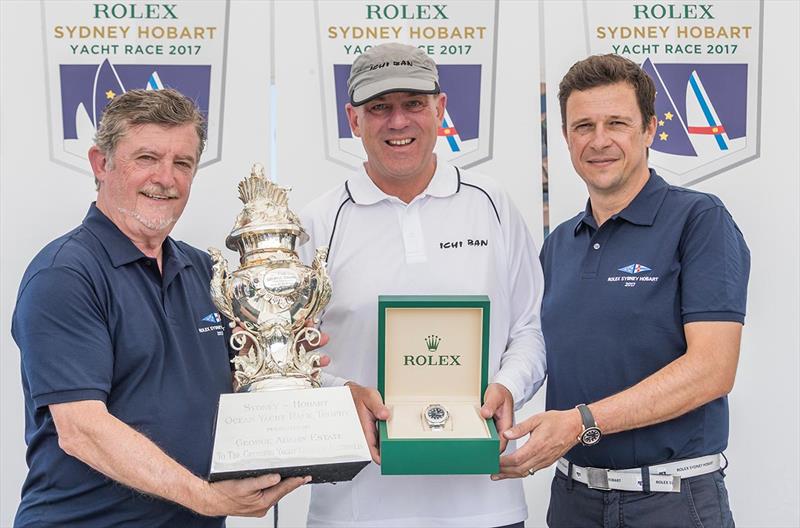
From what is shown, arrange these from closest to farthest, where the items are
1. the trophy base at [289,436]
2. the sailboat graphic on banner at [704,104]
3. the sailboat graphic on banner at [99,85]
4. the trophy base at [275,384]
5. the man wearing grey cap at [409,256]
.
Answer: the trophy base at [289,436] → the trophy base at [275,384] → the man wearing grey cap at [409,256] → the sailboat graphic on banner at [99,85] → the sailboat graphic on banner at [704,104]

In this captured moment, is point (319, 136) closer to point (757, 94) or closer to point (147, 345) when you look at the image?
point (147, 345)

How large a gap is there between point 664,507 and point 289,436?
1.00 metres

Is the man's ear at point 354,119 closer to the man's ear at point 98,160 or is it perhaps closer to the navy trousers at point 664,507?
the man's ear at point 98,160

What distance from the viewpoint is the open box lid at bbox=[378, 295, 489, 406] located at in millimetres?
1742

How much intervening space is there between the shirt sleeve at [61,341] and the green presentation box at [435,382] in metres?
0.58

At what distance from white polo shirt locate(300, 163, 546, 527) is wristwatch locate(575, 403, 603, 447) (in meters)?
0.17

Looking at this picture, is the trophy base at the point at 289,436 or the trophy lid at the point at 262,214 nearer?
the trophy base at the point at 289,436

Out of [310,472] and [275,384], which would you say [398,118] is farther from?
[310,472]

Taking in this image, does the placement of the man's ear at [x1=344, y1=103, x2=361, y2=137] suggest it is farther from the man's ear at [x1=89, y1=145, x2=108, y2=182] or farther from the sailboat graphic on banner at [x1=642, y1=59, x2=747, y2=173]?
the sailboat graphic on banner at [x1=642, y1=59, x2=747, y2=173]

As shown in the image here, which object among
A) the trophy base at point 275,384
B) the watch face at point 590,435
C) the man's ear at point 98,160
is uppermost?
the man's ear at point 98,160

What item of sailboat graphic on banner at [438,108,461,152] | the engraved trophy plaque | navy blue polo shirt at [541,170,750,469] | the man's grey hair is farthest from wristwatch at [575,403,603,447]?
sailboat graphic on banner at [438,108,461,152]

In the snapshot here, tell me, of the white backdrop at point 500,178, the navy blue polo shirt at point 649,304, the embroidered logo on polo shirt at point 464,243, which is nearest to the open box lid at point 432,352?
the embroidered logo on polo shirt at point 464,243

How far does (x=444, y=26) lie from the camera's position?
268cm

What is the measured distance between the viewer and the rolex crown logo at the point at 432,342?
5.89 feet
